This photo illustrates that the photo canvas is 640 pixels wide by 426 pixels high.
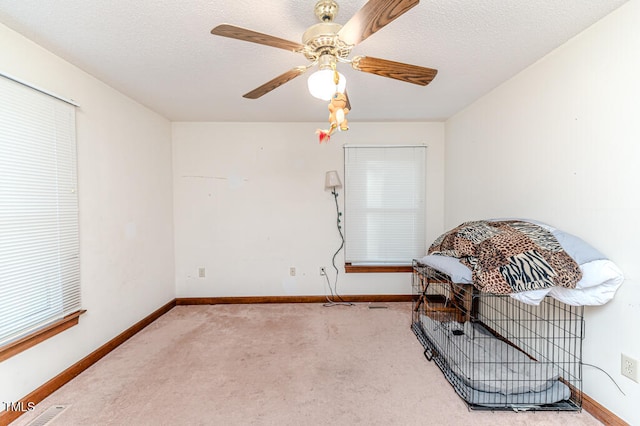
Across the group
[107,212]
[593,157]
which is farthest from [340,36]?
[107,212]

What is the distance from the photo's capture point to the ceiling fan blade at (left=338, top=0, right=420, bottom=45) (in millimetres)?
1061

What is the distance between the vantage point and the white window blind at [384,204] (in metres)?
3.61

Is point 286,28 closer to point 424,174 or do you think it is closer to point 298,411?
point 298,411

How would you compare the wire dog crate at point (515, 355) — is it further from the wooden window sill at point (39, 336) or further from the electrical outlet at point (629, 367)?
the wooden window sill at point (39, 336)

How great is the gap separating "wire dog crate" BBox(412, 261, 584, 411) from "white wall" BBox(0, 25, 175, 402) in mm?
Result: 2717

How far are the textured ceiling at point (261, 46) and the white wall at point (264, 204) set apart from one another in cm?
84

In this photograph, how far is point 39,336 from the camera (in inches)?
71.9

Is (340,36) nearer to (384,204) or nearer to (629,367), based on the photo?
(629,367)

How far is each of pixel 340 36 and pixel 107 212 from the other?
2417mm

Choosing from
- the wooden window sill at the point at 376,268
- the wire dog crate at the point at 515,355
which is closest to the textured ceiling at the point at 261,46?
the wire dog crate at the point at 515,355

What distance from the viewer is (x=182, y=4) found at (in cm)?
146

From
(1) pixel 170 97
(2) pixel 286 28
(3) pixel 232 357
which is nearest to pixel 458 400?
(3) pixel 232 357

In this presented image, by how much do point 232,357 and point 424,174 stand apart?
2.92 meters

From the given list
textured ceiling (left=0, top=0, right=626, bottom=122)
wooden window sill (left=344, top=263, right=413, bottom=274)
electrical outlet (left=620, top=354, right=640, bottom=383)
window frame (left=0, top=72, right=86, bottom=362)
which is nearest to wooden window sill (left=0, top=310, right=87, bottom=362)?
window frame (left=0, top=72, right=86, bottom=362)
